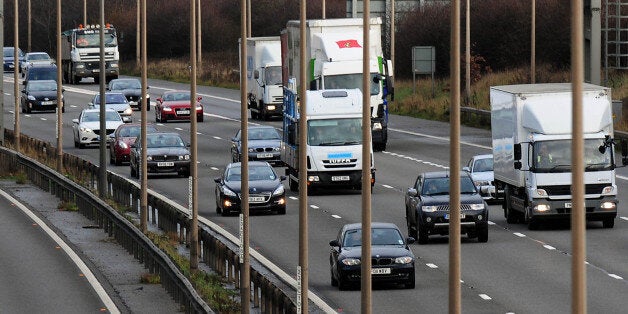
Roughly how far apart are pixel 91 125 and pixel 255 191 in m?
24.8

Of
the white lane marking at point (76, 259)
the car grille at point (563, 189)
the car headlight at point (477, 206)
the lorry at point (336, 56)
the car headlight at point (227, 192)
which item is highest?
the lorry at point (336, 56)

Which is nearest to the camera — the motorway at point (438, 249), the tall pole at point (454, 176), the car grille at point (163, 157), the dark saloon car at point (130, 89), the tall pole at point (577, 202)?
the tall pole at point (577, 202)

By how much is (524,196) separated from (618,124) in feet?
78.4

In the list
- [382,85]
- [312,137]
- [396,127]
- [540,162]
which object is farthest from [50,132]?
[540,162]

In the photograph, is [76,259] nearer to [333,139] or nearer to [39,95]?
[333,139]

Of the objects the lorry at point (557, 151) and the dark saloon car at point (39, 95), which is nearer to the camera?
the lorry at point (557, 151)

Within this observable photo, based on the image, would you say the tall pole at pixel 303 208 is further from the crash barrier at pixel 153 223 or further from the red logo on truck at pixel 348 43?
the red logo on truck at pixel 348 43

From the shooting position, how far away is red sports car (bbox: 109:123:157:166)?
204ft

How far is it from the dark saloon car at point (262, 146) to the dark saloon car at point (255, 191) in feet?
39.3

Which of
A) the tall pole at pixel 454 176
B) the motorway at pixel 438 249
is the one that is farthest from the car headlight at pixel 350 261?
the tall pole at pixel 454 176

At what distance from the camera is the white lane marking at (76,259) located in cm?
3343

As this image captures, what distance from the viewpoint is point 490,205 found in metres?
48.3

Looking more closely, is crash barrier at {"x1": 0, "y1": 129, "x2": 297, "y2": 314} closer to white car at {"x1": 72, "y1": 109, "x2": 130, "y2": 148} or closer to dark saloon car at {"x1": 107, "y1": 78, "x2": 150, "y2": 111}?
white car at {"x1": 72, "y1": 109, "x2": 130, "y2": 148}

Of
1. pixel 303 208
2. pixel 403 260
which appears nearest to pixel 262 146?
pixel 403 260
